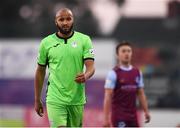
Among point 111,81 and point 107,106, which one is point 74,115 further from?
point 111,81

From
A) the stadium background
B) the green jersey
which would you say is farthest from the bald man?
the stadium background

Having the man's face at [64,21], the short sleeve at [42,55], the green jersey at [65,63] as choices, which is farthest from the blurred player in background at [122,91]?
the man's face at [64,21]

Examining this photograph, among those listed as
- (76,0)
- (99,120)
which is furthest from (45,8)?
(99,120)

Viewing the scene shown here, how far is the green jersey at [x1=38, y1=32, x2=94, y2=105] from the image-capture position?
30.2ft

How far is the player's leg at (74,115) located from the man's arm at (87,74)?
0.45 meters

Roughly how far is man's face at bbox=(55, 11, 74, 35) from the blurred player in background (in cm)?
198

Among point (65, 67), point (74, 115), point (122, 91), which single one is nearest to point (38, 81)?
point (65, 67)

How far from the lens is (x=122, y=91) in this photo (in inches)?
435

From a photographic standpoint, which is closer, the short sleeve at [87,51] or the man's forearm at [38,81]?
the short sleeve at [87,51]

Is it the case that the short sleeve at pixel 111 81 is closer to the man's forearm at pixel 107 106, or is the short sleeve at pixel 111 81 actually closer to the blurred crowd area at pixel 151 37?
the man's forearm at pixel 107 106

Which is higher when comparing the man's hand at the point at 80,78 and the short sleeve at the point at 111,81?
the man's hand at the point at 80,78

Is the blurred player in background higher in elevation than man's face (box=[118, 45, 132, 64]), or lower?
lower

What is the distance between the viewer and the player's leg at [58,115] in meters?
9.25

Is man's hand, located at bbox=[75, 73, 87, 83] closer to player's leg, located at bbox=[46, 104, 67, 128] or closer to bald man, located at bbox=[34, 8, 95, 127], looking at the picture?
bald man, located at bbox=[34, 8, 95, 127]
